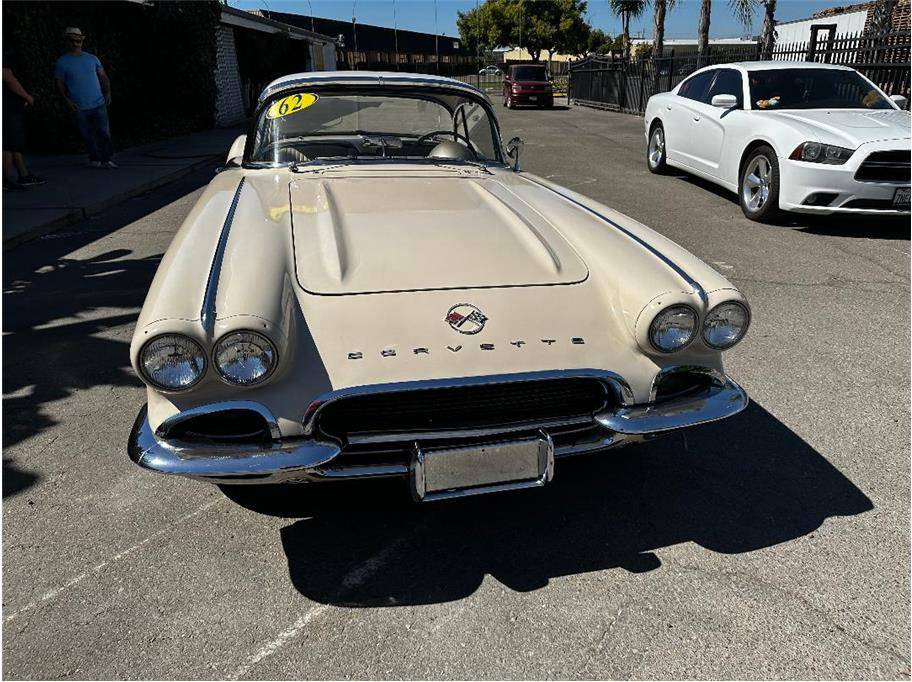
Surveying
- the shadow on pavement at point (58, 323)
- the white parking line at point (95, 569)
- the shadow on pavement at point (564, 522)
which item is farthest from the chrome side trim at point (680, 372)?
the shadow on pavement at point (58, 323)

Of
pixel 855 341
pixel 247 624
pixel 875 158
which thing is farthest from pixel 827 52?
pixel 247 624

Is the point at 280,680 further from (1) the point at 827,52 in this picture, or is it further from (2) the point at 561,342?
(1) the point at 827,52

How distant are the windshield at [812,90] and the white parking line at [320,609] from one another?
6.60 m

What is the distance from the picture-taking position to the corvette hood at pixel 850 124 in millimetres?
5861

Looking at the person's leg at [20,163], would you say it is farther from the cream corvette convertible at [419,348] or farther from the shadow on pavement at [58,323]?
the cream corvette convertible at [419,348]

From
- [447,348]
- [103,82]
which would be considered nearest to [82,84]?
[103,82]

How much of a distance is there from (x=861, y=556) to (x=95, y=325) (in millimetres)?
4133

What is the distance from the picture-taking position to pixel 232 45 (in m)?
19.2

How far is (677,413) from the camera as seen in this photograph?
7.34ft

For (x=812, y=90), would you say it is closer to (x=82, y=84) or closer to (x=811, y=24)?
(x=82, y=84)

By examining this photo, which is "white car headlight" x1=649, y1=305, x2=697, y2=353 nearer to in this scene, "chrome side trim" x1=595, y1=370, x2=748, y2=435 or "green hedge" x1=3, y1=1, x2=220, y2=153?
"chrome side trim" x1=595, y1=370, x2=748, y2=435

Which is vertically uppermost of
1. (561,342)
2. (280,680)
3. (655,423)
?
(561,342)

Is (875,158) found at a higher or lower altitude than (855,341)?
higher

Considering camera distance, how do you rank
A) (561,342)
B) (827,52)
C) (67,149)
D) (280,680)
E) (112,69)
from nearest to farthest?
1. (280,680)
2. (561,342)
3. (67,149)
4. (827,52)
5. (112,69)
